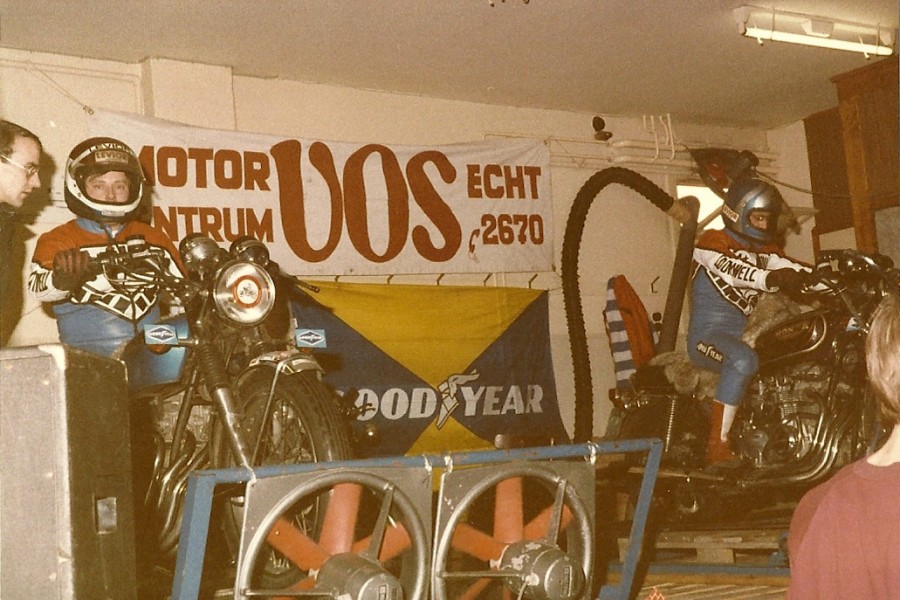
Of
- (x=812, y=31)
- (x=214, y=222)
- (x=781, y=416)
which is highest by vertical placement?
(x=812, y=31)

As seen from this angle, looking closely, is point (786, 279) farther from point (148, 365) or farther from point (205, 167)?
point (205, 167)

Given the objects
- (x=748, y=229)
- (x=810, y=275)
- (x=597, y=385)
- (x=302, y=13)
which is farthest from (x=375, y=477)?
(x=597, y=385)

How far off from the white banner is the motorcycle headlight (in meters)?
3.05

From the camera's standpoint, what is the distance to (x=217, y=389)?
342 cm

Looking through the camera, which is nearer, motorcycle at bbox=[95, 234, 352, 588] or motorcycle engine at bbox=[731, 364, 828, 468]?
motorcycle at bbox=[95, 234, 352, 588]

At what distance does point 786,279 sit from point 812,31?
10.3 feet

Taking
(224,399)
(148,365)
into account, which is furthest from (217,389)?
(148,365)

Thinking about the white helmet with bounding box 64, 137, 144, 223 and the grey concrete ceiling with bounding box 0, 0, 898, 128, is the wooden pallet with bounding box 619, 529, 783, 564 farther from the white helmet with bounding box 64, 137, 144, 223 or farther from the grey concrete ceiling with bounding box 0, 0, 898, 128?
the grey concrete ceiling with bounding box 0, 0, 898, 128

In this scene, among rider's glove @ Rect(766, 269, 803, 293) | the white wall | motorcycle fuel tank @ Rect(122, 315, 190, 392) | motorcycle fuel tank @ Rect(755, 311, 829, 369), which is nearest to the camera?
motorcycle fuel tank @ Rect(122, 315, 190, 392)

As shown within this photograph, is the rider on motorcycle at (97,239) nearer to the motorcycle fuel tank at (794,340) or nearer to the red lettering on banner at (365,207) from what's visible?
the red lettering on banner at (365,207)

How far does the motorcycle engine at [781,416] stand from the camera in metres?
4.79

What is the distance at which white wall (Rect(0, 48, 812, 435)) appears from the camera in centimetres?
627

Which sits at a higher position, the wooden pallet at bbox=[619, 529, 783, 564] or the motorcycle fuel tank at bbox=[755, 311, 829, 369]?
the motorcycle fuel tank at bbox=[755, 311, 829, 369]

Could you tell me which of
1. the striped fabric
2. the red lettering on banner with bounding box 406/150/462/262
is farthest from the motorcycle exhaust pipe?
the striped fabric
